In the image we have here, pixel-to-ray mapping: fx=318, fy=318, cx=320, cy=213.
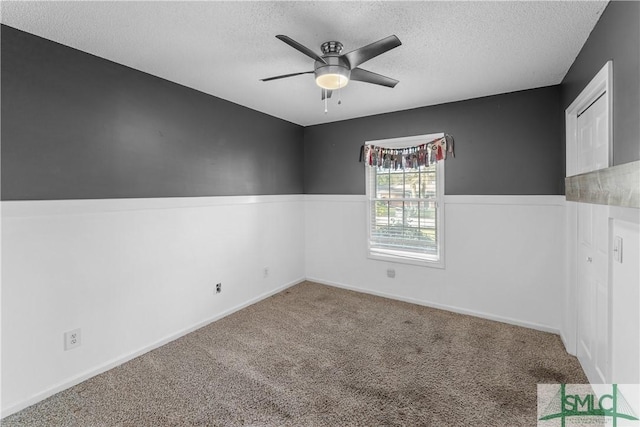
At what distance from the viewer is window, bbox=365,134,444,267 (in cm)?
381

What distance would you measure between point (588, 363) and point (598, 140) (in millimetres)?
1575

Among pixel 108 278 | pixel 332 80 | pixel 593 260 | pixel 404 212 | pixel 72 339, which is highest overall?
pixel 332 80

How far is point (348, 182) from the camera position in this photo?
4410 mm

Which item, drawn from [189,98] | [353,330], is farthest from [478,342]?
[189,98]

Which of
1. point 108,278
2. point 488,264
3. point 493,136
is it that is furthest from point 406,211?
point 108,278

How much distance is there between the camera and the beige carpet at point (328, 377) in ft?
6.43

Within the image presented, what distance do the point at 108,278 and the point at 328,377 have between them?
187 centimetres

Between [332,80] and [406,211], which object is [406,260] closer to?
[406,211]

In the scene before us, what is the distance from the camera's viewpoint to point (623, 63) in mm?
1577

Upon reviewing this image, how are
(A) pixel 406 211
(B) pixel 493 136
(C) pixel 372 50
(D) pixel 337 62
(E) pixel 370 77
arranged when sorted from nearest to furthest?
(C) pixel 372 50
(D) pixel 337 62
(E) pixel 370 77
(B) pixel 493 136
(A) pixel 406 211

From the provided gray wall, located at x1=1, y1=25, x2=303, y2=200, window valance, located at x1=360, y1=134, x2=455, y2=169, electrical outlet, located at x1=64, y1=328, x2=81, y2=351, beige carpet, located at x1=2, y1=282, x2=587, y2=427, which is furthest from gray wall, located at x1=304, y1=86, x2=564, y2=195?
electrical outlet, located at x1=64, y1=328, x2=81, y2=351

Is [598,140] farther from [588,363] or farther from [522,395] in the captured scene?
[522,395]

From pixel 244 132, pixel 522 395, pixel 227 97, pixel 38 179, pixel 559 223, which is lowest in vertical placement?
pixel 522 395

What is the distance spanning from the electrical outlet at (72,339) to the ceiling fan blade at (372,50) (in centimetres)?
271
